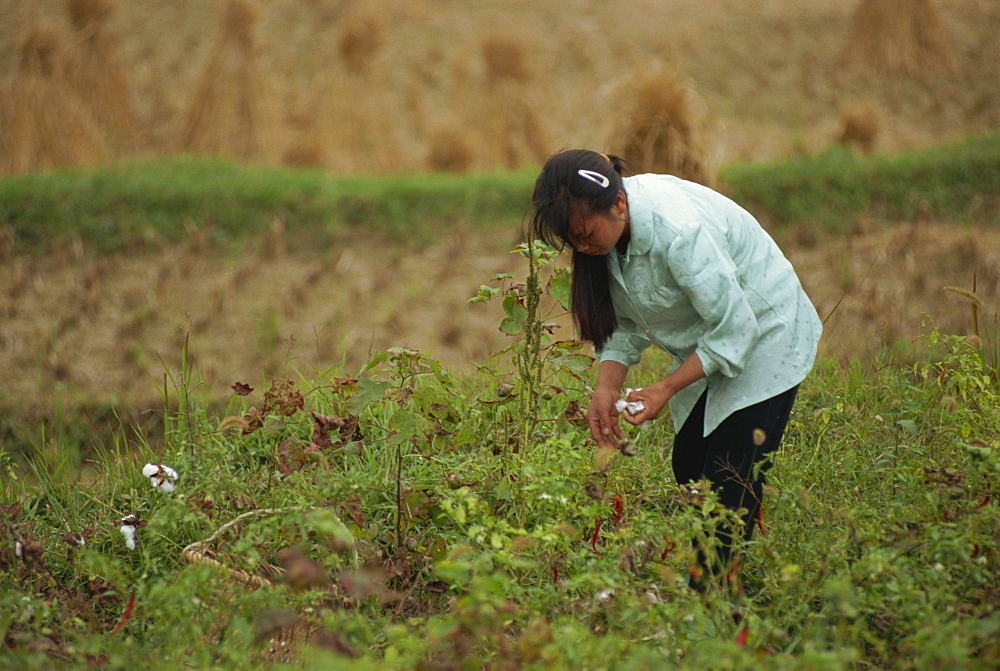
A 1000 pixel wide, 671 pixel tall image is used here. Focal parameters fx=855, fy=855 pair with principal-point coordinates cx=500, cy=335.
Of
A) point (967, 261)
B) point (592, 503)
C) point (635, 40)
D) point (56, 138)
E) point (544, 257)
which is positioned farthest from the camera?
point (635, 40)

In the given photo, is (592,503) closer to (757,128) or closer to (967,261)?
(967,261)

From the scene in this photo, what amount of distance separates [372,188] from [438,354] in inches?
87.8

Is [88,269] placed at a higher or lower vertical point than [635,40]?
lower

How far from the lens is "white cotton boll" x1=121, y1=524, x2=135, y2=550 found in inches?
94.0

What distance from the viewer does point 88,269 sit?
242 inches

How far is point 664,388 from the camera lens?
2.05m

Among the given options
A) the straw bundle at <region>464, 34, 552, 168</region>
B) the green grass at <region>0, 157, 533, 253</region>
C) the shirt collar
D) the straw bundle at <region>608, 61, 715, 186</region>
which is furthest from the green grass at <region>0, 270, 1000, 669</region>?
the straw bundle at <region>464, 34, 552, 168</region>

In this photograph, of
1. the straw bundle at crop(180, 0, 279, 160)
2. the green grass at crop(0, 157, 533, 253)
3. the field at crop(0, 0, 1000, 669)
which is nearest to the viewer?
the field at crop(0, 0, 1000, 669)

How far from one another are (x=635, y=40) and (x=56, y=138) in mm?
7641

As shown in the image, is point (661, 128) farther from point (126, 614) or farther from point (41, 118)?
point (41, 118)

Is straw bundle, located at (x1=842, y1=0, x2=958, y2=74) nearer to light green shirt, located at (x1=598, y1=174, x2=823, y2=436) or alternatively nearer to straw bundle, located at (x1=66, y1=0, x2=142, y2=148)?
straw bundle, located at (x1=66, y1=0, x2=142, y2=148)

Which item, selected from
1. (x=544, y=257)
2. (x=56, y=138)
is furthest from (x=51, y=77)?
(x=544, y=257)

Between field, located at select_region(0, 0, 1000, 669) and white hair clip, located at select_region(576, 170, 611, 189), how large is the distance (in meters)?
0.50

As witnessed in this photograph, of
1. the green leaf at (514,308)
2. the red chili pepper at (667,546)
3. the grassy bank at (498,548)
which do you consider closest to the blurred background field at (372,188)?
the grassy bank at (498,548)
